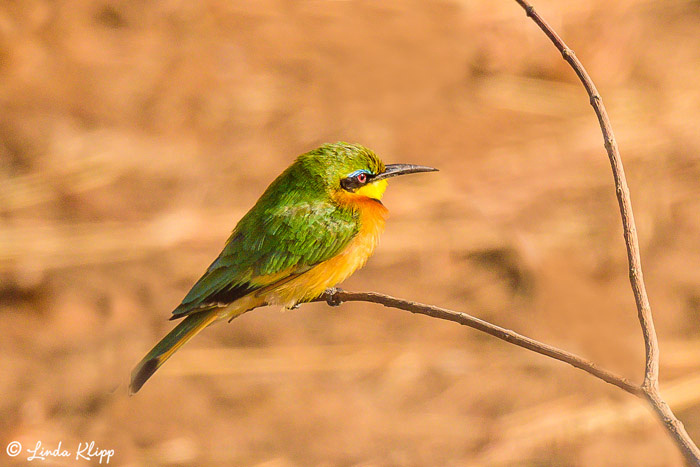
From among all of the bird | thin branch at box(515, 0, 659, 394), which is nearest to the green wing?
the bird

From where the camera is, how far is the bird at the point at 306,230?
2215 mm

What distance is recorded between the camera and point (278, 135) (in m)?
5.62

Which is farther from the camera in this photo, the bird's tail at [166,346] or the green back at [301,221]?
the green back at [301,221]

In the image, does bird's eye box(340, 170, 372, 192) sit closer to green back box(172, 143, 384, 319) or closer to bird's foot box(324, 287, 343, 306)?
green back box(172, 143, 384, 319)

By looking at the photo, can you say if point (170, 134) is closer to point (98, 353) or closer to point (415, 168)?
point (98, 353)

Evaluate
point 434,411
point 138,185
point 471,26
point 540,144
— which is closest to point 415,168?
point 434,411

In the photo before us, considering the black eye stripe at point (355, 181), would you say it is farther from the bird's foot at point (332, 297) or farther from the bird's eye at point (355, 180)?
the bird's foot at point (332, 297)

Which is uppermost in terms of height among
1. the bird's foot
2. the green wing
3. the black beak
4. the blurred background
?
the blurred background

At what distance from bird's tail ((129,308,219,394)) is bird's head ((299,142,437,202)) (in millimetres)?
440

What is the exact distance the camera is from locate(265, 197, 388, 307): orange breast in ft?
7.52

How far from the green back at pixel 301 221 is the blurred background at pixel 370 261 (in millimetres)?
2026

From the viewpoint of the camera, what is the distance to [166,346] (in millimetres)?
2072

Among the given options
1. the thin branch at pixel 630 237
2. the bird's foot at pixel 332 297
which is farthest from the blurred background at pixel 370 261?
the thin branch at pixel 630 237

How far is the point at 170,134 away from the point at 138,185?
0.47m
